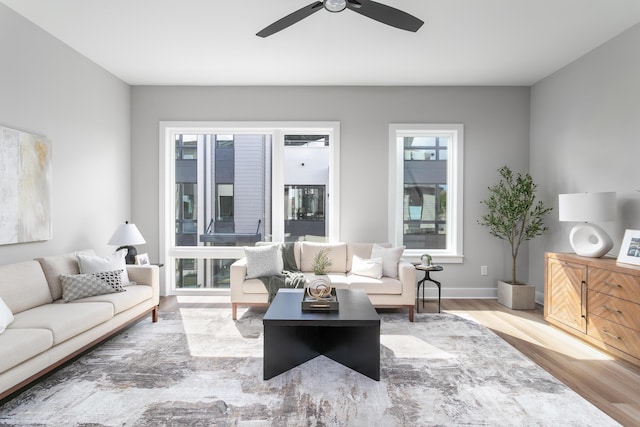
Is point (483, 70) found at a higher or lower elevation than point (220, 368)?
higher

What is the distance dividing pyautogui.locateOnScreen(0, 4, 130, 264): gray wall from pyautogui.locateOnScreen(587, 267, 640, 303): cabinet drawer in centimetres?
509

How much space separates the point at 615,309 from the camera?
3.01 metres

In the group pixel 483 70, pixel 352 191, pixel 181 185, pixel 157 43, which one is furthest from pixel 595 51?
pixel 181 185

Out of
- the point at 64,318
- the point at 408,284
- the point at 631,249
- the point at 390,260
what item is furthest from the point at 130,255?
the point at 631,249

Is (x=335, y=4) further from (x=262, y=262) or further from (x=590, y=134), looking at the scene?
(x=590, y=134)

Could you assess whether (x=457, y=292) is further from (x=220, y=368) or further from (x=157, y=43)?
(x=157, y=43)

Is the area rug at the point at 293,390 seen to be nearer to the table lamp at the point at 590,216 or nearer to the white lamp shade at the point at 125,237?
the white lamp shade at the point at 125,237

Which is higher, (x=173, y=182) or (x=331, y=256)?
(x=173, y=182)

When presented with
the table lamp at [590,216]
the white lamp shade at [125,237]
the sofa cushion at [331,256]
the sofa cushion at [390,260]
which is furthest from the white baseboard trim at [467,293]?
the white lamp shade at [125,237]

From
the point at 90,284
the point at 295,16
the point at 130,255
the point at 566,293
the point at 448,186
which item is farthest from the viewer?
the point at 448,186

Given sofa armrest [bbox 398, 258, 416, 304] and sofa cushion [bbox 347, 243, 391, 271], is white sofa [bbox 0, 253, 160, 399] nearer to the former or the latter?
sofa cushion [bbox 347, 243, 391, 271]

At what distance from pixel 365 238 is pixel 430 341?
1865 millimetres

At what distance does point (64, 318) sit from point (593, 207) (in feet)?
14.5

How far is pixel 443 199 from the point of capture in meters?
5.10
